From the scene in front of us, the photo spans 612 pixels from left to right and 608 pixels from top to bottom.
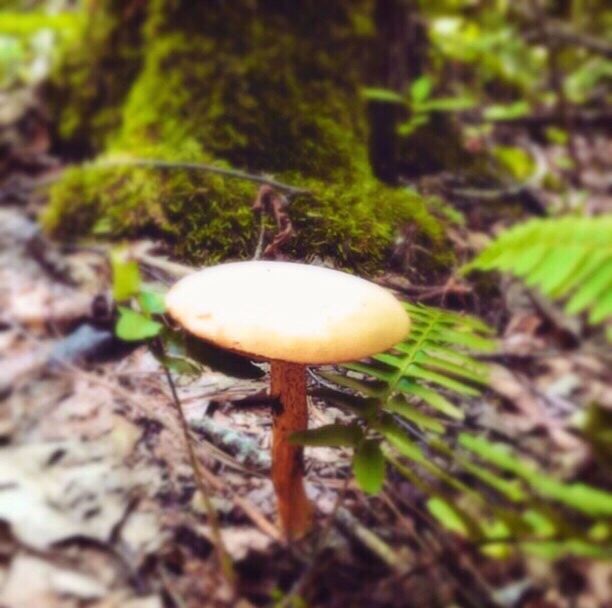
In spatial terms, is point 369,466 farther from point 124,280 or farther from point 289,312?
point 124,280

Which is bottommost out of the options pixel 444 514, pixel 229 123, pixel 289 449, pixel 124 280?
pixel 444 514

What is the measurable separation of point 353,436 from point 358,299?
9.2 inches

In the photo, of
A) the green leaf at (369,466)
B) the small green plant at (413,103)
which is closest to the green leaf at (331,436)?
the green leaf at (369,466)

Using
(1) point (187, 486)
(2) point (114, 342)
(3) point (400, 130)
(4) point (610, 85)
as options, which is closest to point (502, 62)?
(4) point (610, 85)

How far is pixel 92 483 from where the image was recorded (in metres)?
1.48

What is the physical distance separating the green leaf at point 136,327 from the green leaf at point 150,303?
0.02 m

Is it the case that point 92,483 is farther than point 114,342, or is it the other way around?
point 114,342

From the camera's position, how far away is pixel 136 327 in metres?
0.99

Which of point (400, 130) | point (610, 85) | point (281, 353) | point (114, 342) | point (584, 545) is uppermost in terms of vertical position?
point (610, 85)

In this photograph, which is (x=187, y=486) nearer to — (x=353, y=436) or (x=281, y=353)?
(x=353, y=436)

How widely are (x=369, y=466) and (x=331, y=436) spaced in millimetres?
78

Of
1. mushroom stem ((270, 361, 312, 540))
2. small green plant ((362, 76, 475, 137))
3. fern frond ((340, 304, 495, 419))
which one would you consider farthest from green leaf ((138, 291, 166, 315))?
small green plant ((362, 76, 475, 137))

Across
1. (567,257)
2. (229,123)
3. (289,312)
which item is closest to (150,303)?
(289,312)

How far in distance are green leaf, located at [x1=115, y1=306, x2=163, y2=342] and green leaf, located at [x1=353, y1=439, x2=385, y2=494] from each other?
1.29 ft
